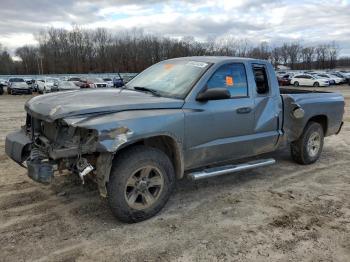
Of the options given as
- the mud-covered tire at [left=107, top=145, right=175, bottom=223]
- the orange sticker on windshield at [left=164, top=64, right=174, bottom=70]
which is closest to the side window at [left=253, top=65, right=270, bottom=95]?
the orange sticker on windshield at [left=164, top=64, right=174, bottom=70]

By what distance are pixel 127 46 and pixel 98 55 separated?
28.4 ft

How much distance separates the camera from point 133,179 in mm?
4316

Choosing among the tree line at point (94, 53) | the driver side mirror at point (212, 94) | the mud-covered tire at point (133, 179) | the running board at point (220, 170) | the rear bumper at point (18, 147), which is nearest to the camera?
the mud-covered tire at point (133, 179)

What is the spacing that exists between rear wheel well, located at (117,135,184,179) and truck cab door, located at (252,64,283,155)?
4.69 feet

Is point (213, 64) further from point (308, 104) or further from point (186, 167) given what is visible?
point (308, 104)

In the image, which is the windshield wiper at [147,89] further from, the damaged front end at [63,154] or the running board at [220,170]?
the damaged front end at [63,154]

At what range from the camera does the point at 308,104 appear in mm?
6672

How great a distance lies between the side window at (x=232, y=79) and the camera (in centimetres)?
515

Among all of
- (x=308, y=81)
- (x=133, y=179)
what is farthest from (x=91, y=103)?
(x=308, y=81)

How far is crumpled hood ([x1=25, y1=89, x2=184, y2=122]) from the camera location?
4.07 metres

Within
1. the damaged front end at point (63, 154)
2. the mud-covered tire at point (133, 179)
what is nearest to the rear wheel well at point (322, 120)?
the mud-covered tire at point (133, 179)

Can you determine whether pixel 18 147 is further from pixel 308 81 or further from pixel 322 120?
pixel 308 81

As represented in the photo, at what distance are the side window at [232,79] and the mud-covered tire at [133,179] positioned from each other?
1277 mm

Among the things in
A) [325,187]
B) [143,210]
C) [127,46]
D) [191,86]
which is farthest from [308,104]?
[127,46]
